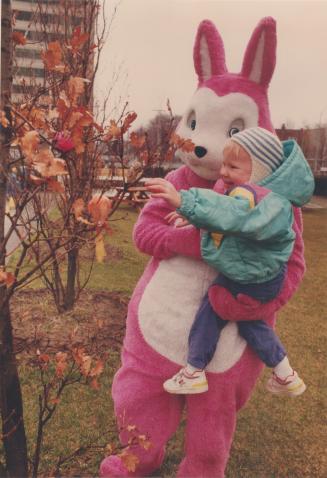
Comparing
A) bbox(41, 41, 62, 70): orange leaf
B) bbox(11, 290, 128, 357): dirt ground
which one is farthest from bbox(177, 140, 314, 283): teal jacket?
bbox(11, 290, 128, 357): dirt ground

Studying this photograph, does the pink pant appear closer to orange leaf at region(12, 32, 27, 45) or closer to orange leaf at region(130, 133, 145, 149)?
orange leaf at region(130, 133, 145, 149)

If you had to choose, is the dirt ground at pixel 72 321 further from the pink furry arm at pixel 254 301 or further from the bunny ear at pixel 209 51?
the bunny ear at pixel 209 51

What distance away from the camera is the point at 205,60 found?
2.37 m

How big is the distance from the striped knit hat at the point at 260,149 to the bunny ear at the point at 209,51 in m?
0.57

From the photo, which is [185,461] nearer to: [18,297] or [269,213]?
[269,213]

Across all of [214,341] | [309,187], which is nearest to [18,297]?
[214,341]

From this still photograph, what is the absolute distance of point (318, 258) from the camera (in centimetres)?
959

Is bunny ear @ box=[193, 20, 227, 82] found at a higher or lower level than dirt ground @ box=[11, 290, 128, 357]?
higher

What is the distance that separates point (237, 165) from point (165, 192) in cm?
38

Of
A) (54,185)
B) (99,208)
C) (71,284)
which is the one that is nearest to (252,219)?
(99,208)

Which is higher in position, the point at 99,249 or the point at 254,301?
the point at 99,249

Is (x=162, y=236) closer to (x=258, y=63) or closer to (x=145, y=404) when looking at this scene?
(x=145, y=404)

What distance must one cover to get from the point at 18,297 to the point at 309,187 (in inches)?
163

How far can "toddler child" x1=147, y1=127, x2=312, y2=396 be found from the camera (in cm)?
171
